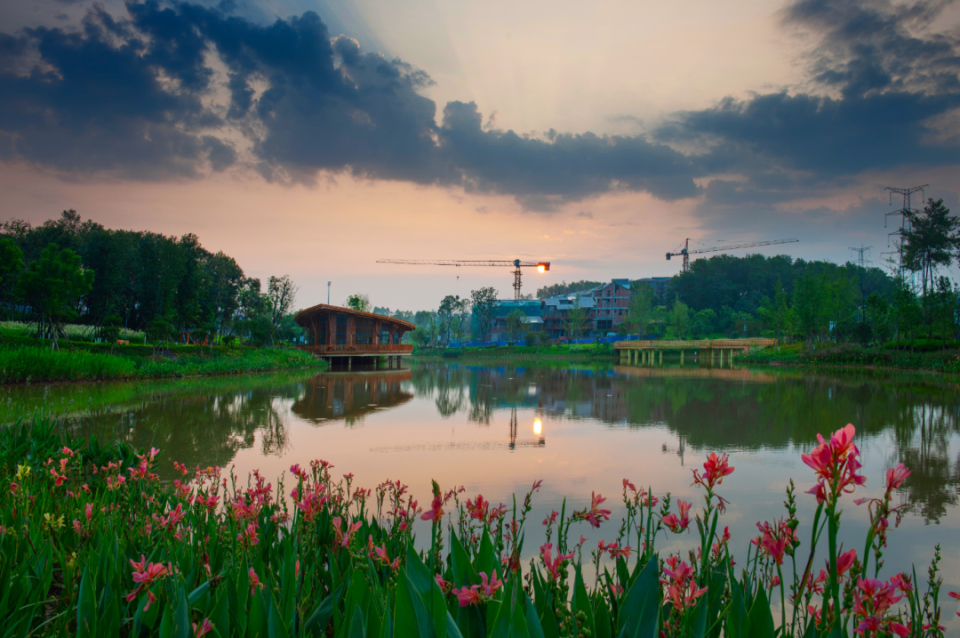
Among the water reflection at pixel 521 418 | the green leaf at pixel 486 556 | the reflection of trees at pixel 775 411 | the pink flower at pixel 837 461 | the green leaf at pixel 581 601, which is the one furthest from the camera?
the water reflection at pixel 521 418

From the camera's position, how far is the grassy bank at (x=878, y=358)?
25228mm

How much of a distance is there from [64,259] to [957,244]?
52.2m

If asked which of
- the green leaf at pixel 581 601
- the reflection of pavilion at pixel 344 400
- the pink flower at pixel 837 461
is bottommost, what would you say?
the reflection of pavilion at pixel 344 400

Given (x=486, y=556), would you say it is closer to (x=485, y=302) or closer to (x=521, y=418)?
(x=521, y=418)

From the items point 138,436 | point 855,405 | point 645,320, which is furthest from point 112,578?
point 645,320

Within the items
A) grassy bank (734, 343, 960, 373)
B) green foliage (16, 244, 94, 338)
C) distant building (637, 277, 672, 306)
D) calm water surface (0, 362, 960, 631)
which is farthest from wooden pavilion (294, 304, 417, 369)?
distant building (637, 277, 672, 306)

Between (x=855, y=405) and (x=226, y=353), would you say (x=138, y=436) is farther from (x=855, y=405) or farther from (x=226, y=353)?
(x=226, y=353)

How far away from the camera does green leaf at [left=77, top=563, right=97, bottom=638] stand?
1562 mm

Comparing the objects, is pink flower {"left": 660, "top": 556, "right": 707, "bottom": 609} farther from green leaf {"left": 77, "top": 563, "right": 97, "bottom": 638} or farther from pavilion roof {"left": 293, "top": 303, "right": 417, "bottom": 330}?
pavilion roof {"left": 293, "top": 303, "right": 417, "bottom": 330}

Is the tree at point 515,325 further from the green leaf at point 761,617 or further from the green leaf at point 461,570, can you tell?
the green leaf at point 761,617

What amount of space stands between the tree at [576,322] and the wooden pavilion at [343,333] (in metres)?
28.7

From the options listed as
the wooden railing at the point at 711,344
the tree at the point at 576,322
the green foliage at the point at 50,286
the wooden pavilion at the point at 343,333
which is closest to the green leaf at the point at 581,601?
the green foliage at the point at 50,286

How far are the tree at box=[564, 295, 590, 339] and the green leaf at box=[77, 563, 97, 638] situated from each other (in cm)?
6116

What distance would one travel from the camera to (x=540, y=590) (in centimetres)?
174
